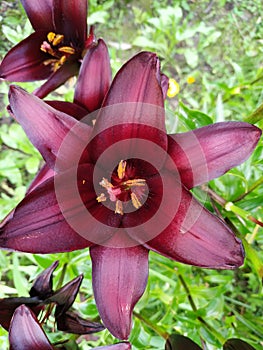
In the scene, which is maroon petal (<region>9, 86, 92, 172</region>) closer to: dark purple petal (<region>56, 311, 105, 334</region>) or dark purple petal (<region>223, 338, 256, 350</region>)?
dark purple petal (<region>56, 311, 105, 334</region>)

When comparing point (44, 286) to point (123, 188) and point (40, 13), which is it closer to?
point (123, 188)

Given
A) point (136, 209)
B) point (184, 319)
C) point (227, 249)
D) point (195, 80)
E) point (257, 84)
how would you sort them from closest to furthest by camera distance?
point (227, 249), point (136, 209), point (184, 319), point (257, 84), point (195, 80)

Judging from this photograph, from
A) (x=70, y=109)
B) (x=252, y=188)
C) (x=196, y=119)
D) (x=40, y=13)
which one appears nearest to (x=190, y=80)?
(x=196, y=119)

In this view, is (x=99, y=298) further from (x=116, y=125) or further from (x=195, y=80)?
(x=195, y=80)

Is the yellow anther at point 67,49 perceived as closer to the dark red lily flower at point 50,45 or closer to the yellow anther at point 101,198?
the dark red lily flower at point 50,45

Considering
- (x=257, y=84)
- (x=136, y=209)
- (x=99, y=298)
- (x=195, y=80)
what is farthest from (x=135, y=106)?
(x=195, y=80)

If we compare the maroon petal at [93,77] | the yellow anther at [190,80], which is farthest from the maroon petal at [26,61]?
the yellow anther at [190,80]

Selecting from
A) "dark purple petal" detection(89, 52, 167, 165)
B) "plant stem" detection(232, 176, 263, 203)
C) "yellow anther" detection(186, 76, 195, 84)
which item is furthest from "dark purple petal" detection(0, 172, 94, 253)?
"yellow anther" detection(186, 76, 195, 84)
